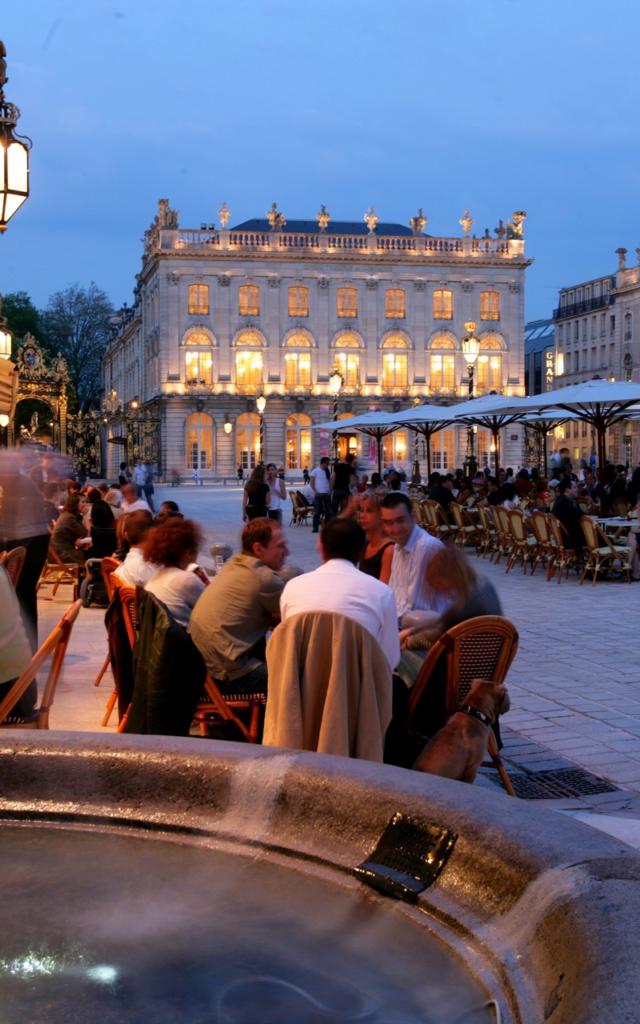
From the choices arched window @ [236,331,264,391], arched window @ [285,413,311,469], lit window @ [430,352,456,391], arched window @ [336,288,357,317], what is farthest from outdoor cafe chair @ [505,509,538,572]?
lit window @ [430,352,456,391]

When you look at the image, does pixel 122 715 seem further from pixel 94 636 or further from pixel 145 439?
pixel 145 439

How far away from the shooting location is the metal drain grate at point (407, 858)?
7.15 feet

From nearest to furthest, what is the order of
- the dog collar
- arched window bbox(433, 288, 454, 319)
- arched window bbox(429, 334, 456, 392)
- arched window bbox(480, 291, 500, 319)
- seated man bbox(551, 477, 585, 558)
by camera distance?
the dog collar → seated man bbox(551, 477, 585, 558) → arched window bbox(429, 334, 456, 392) → arched window bbox(433, 288, 454, 319) → arched window bbox(480, 291, 500, 319)

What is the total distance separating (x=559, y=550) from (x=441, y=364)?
49106 mm

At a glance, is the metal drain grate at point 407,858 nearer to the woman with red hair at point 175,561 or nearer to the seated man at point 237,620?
the seated man at point 237,620

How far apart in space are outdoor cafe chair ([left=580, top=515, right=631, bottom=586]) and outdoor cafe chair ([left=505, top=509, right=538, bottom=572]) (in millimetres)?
911

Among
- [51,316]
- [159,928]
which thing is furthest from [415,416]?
[51,316]

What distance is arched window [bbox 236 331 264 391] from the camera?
59.1 metres

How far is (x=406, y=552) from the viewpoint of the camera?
614 centimetres

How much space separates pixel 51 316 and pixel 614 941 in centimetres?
7517

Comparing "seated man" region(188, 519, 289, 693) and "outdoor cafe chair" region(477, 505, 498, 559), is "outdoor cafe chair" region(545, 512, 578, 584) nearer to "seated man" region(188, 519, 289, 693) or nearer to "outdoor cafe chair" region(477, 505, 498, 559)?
"outdoor cafe chair" region(477, 505, 498, 559)

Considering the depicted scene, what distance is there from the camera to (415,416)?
25344 mm

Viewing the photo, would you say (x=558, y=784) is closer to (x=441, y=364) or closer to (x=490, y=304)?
(x=441, y=364)

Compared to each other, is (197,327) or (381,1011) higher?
(197,327)
